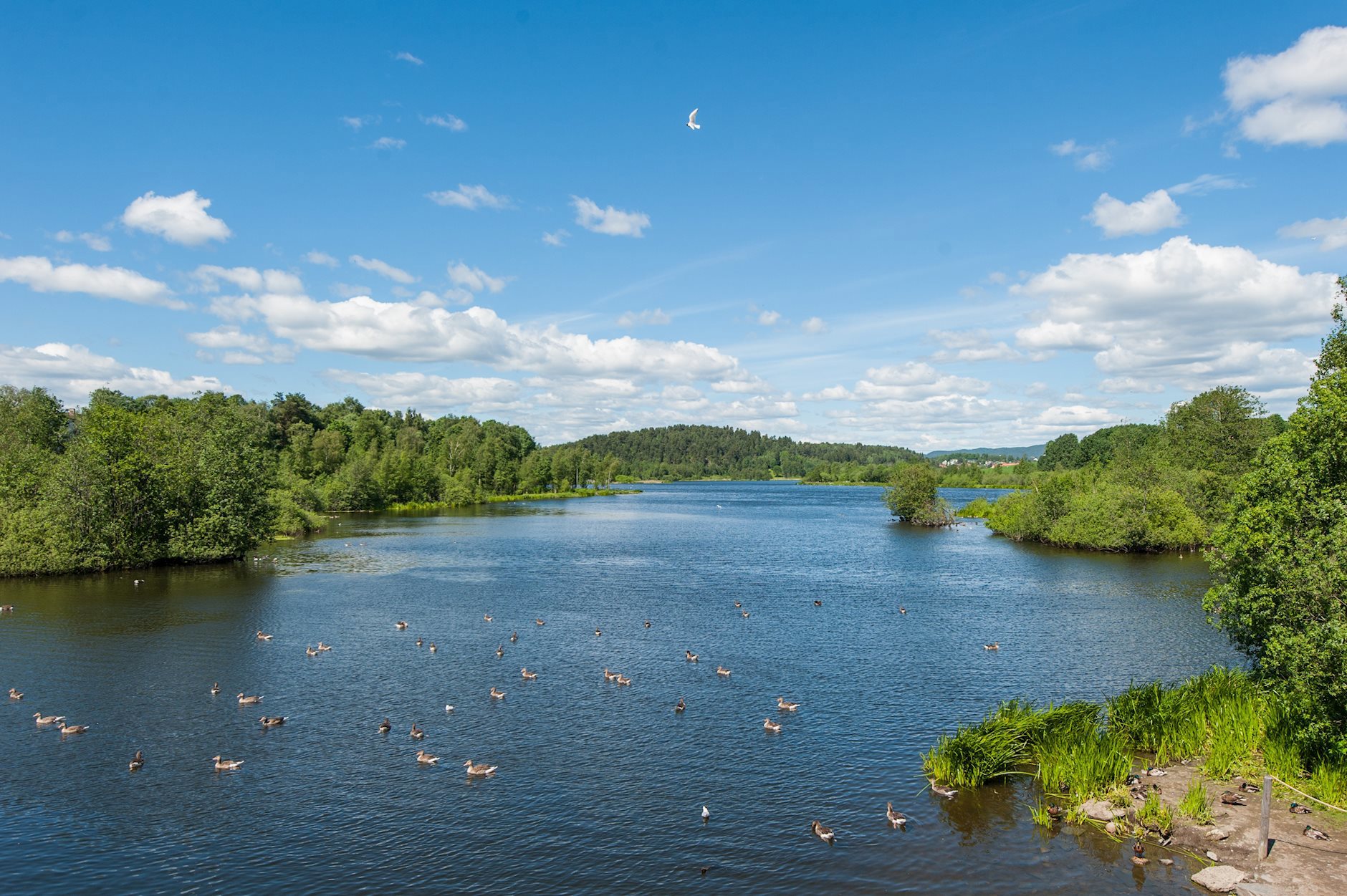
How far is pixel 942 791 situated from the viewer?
80.2 feet

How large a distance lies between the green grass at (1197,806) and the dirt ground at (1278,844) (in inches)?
9.2

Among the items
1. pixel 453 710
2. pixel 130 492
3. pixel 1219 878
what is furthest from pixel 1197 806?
pixel 130 492

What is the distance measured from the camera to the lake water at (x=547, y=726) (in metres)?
20.5

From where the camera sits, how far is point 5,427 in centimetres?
9225

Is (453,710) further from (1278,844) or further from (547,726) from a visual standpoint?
(1278,844)

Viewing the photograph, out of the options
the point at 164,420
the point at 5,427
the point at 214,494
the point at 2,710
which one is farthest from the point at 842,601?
the point at 5,427

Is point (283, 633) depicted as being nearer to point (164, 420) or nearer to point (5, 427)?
point (164, 420)

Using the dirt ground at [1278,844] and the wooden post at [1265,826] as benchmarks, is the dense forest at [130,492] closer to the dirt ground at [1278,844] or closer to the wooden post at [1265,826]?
the dirt ground at [1278,844]

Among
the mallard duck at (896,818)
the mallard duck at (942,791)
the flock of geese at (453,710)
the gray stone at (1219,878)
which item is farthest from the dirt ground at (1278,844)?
the flock of geese at (453,710)

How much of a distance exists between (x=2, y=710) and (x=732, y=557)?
64813 millimetres

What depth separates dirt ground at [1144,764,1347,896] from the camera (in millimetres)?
18344

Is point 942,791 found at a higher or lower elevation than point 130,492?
lower

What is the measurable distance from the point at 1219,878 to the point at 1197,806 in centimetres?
344

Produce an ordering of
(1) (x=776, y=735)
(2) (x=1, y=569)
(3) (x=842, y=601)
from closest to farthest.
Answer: (1) (x=776, y=735), (3) (x=842, y=601), (2) (x=1, y=569)
